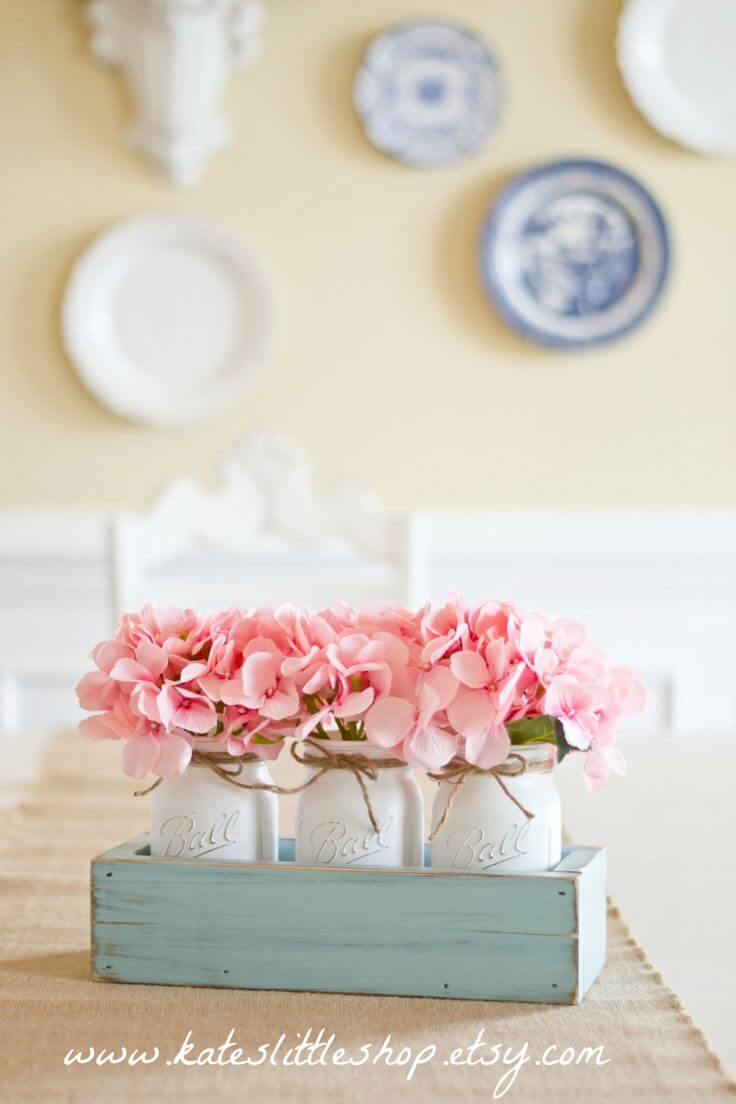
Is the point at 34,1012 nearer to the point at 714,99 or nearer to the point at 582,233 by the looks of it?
the point at 582,233

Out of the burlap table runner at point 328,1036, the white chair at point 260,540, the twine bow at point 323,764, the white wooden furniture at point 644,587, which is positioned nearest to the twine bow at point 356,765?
the twine bow at point 323,764

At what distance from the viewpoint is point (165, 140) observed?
261cm

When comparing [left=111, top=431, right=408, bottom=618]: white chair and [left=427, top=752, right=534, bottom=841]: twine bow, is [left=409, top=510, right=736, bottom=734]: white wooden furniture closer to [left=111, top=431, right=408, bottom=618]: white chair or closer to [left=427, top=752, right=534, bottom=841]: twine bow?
[left=111, top=431, right=408, bottom=618]: white chair

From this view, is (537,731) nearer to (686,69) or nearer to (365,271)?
(365,271)

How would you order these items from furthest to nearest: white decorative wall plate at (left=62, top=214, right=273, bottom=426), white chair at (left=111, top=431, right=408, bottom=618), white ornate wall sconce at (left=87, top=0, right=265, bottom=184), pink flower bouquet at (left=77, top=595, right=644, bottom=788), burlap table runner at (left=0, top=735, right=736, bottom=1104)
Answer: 1. white decorative wall plate at (left=62, top=214, right=273, bottom=426)
2. white ornate wall sconce at (left=87, top=0, right=265, bottom=184)
3. white chair at (left=111, top=431, right=408, bottom=618)
4. pink flower bouquet at (left=77, top=595, right=644, bottom=788)
5. burlap table runner at (left=0, top=735, right=736, bottom=1104)

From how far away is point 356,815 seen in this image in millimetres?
759

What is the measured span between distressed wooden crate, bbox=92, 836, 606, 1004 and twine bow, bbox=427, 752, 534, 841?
0.04 meters

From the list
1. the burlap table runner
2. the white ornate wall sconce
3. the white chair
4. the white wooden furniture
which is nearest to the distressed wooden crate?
the burlap table runner

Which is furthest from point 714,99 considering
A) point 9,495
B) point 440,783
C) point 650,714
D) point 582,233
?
point 440,783

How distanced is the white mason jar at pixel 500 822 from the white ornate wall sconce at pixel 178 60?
2110 millimetres

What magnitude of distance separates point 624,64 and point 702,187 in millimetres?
293

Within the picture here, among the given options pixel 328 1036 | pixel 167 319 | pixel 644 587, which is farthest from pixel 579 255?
pixel 328 1036

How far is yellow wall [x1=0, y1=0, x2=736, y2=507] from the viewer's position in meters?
2.64

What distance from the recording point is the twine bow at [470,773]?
740 millimetres
